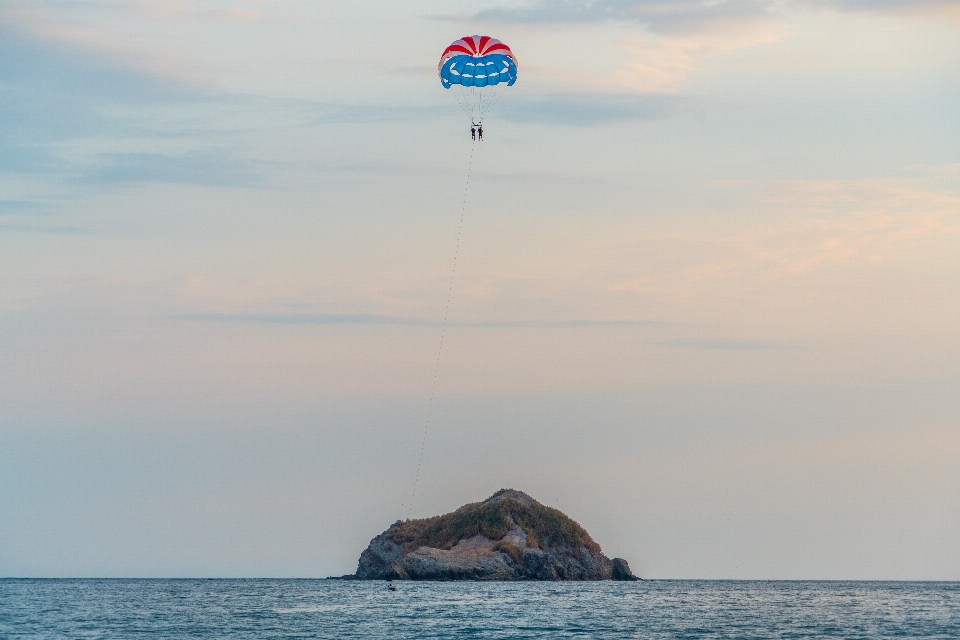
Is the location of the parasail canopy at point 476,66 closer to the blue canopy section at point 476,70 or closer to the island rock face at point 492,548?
the blue canopy section at point 476,70

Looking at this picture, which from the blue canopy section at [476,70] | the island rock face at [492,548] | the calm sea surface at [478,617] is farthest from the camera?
the island rock face at [492,548]

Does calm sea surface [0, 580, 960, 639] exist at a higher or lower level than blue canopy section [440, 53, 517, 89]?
lower

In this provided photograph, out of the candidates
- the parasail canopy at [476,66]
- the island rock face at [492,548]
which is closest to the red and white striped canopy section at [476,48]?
the parasail canopy at [476,66]

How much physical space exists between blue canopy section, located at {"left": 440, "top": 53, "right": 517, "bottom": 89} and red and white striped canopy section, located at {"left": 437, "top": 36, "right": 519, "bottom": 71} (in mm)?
274

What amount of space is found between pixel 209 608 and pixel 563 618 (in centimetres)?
3988

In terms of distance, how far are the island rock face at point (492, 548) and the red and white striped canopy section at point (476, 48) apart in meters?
124

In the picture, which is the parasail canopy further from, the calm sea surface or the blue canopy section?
the calm sea surface

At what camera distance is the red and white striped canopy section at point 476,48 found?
7375 centimetres

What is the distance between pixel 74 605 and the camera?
401 ft

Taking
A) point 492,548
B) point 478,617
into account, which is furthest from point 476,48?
point 492,548

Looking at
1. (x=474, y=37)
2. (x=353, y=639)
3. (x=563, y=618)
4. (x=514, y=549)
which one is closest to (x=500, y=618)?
(x=563, y=618)

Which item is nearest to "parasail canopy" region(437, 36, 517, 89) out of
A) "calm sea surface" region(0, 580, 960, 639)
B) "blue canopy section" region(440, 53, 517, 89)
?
"blue canopy section" region(440, 53, 517, 89)

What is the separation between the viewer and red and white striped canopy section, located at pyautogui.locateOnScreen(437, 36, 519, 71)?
73750mm

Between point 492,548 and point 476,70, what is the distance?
419 ft
